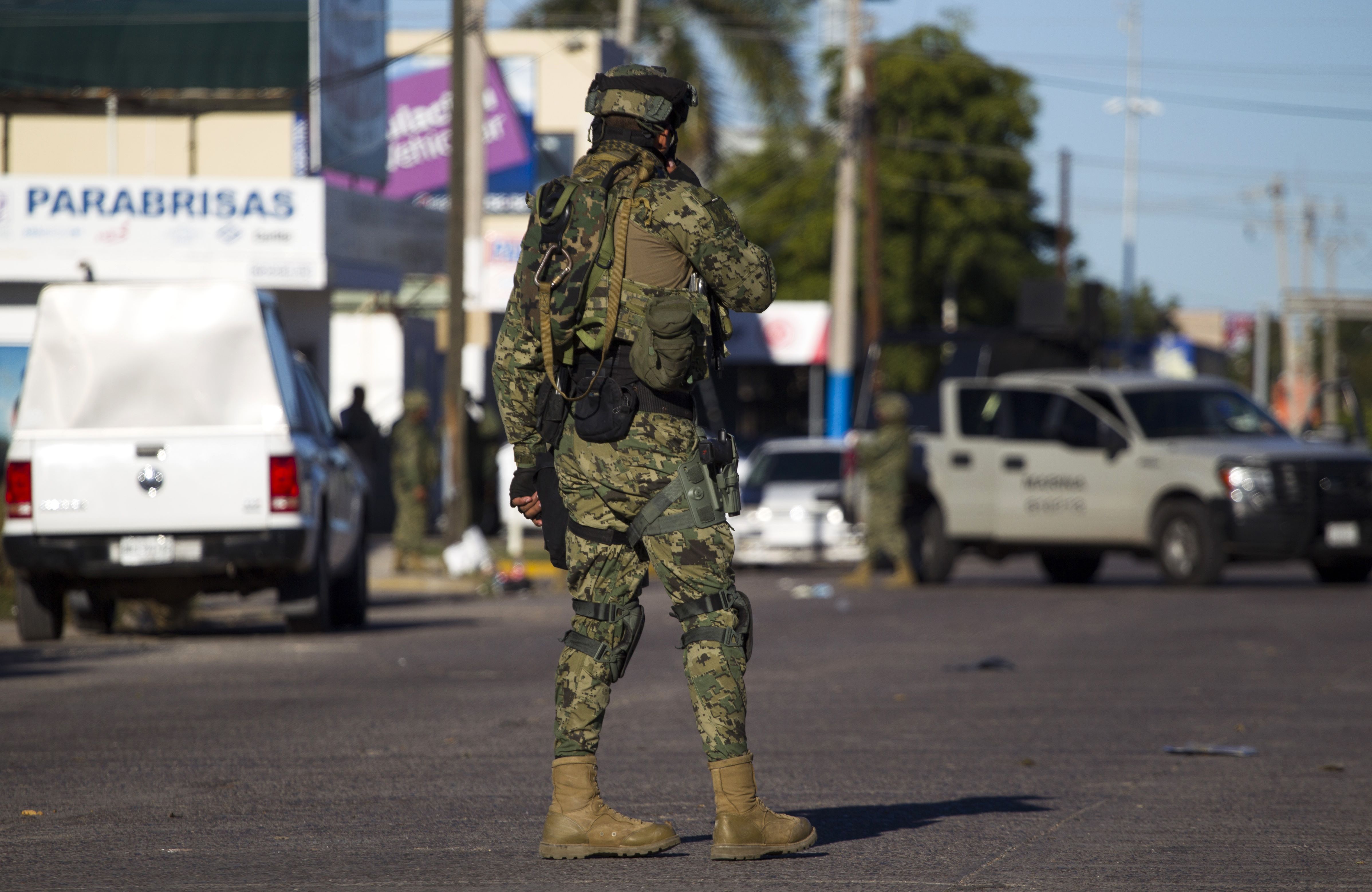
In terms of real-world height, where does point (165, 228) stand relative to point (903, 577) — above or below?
above

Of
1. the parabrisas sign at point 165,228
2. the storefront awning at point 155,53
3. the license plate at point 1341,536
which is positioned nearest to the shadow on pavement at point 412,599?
the parabrisas sign at point 165,228

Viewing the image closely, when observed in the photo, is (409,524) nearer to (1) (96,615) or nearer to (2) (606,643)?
(1) (96,615)

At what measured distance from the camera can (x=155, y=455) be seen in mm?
11984

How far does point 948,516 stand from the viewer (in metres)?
20.0

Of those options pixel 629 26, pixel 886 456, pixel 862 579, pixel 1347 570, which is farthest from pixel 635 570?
pixel 629 26

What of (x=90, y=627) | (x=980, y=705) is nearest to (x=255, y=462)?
(x=90, y=627)

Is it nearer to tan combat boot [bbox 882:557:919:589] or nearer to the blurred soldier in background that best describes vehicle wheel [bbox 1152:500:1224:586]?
tan combat boot [bbox 882:557:919:589]

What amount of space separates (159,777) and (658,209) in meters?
3.12

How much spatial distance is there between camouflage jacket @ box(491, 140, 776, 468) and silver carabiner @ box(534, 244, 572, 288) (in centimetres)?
8

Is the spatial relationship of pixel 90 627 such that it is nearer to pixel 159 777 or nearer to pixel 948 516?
pixel 159 777

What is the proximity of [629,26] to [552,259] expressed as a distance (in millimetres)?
31260

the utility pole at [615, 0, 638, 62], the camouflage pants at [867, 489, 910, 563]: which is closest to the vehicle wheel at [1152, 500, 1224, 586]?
the camouflage pants at [867, 489, 910, 563]

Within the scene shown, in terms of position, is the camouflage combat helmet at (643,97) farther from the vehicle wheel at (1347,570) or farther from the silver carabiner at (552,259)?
the vehicle wheel at (1347,570)

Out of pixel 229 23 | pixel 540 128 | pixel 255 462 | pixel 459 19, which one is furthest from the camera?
pixel 540 128
